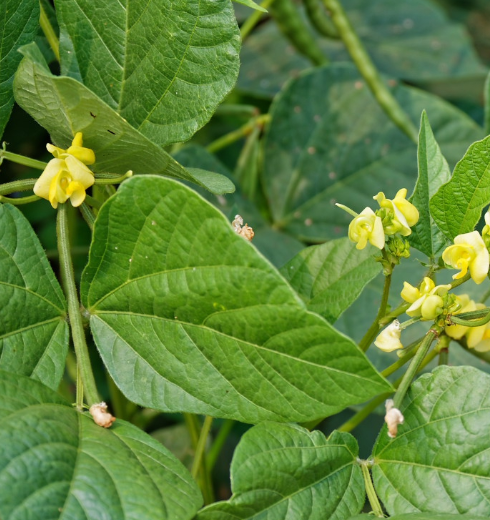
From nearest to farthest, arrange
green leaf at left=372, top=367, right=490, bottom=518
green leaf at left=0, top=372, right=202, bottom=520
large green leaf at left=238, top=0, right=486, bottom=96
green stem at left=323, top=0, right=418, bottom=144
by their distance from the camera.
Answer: green leaf at left=0, top=372, right=202, bottom=520 < green leaf at left=372, top=367, right=490, bottom=518 < green stem at left=323, top=0, right=418, bottom=144 < large green leaf at left=238, top=0, right=486, bottom=96

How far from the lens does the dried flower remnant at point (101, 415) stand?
536 mm

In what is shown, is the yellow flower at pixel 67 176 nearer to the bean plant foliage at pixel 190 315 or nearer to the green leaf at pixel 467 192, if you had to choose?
the bean plant foliage at pixel 190 315

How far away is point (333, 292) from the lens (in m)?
0.64

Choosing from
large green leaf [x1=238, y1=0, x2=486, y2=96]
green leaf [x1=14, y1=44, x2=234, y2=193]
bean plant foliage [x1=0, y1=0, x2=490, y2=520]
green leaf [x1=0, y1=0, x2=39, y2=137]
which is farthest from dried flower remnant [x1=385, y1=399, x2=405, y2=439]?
large green leaf [x1=238, y1=0, x2=486, y2=96]

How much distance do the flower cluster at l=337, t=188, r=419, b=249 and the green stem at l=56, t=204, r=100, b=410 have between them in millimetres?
250

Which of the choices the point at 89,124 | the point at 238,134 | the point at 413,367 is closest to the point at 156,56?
the point at 89,124

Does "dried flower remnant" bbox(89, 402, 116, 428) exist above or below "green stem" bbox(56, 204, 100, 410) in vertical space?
below

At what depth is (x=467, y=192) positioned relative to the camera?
60 cm

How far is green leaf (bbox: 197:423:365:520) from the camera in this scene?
51 centimetres

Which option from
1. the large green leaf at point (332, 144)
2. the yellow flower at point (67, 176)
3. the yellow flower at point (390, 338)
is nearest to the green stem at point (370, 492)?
the yellow flower at point (390, 338)

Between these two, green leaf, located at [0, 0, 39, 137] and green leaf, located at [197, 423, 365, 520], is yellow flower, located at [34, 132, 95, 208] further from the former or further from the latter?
green leaf, located at [197, 423, 365, 520]

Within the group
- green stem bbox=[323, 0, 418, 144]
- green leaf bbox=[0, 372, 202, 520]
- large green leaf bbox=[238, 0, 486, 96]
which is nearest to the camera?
green leaf bbox=[0, 372, 202, 520]

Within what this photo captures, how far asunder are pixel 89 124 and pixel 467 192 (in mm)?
340

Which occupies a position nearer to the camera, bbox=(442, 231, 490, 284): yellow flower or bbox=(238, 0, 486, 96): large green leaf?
bbox=(442, 231, 490, 284): yellow flower
